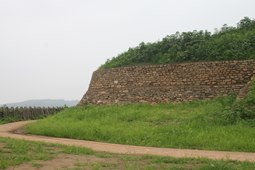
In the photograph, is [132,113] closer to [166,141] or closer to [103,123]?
[103,123]

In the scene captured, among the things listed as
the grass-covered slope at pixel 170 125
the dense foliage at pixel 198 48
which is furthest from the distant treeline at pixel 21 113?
the grass-covered slope at pixel 170 125

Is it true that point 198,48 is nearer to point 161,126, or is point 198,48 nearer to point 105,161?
point 161,126

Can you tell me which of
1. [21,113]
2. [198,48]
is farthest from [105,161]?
[21,113]

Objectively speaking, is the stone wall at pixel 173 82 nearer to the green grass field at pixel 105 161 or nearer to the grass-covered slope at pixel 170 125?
the grass-covered slope at pixel 170 125

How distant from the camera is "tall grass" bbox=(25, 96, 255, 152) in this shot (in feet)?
37.5

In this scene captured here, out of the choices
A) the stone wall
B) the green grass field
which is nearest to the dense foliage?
the stone wall

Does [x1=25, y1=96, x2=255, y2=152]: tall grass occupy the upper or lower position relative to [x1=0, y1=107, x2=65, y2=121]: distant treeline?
lower

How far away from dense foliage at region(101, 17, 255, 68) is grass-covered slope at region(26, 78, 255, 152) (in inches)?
106

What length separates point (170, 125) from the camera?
44.4 ft

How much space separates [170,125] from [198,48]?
256 inches

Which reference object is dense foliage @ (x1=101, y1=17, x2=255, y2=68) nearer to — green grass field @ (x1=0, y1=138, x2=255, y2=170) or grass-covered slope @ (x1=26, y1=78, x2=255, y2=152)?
grass-covered slope @ (x1=26, y1=78, x2=255, y2=152)

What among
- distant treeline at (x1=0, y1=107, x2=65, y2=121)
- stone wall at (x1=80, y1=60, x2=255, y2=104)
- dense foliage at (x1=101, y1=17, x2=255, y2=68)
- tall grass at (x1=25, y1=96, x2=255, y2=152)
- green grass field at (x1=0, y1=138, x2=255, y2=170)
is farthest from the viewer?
distant treeline at (x1=0, y1=107, x2=65, y2=121)

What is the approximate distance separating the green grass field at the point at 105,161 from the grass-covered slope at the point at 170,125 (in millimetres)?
2863

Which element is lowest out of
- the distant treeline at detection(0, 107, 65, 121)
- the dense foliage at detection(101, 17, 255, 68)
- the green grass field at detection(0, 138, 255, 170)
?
the green grass field at detection(0, 138, 255, 170)
